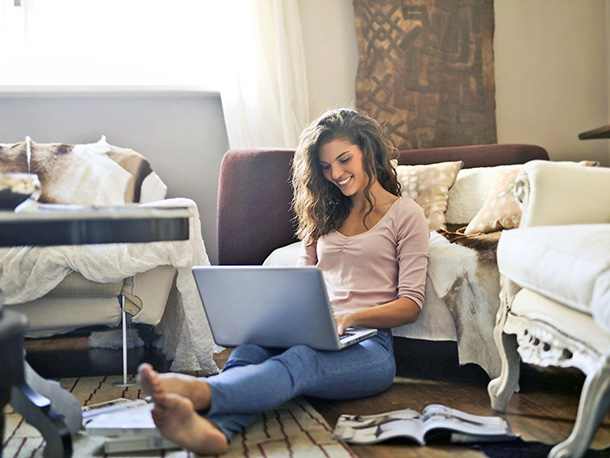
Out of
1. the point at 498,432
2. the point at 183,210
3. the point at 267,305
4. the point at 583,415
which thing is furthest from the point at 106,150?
the point at 583,415

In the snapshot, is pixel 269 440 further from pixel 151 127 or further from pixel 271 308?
pixel 151 127

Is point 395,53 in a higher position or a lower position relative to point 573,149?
higher

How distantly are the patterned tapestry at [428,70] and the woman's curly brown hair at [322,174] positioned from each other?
1.41 meters

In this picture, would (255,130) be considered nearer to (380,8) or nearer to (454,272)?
(380,8)

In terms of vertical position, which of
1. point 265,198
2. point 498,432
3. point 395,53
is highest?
point 395,53

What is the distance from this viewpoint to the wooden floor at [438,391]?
55.7 inches

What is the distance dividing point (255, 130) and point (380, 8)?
865 millimetres

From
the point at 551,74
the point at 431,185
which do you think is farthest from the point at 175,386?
the point at 551,74

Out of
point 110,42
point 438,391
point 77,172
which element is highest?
point 110,42

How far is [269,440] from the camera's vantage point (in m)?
1.42

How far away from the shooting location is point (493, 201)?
2256 mm

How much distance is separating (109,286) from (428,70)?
6.50ft

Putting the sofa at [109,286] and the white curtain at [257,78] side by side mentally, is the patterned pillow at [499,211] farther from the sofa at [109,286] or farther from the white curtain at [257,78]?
the white curtain at [257,78]

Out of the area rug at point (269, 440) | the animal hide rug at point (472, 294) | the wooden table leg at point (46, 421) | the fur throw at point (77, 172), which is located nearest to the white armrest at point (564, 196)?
the animal hide rug at point (472, 294)
